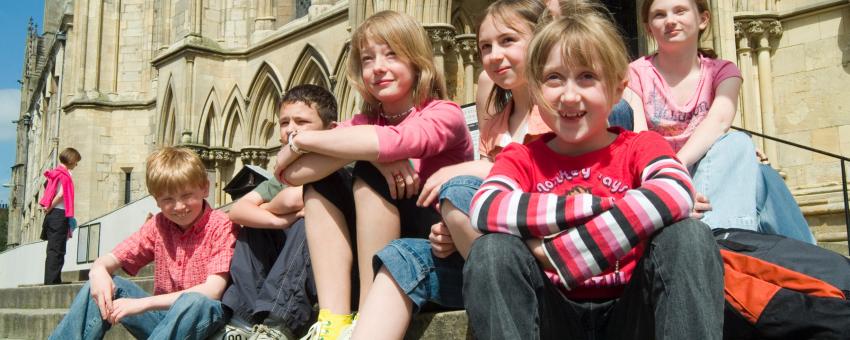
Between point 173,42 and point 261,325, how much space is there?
17376 millimetres

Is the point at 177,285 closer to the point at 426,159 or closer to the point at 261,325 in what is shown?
the point at 261,325

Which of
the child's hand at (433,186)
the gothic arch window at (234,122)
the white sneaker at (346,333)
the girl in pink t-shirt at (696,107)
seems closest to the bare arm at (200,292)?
the white sneaker at (346,333)

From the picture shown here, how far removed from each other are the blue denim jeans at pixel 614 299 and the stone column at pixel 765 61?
24.2ft

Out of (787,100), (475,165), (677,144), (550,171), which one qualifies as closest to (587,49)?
(550,171)

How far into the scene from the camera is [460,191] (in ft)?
7.51

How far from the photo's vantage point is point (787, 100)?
8.65m

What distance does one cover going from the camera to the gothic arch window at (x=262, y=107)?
17625 millimetres

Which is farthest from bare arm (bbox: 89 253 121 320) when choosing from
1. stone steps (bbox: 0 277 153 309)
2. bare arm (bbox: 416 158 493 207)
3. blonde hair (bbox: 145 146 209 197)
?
stone steps (bbox: 0 277 153 309)

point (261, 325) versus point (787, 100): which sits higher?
point (787, 100)

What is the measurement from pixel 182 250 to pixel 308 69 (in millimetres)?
13264

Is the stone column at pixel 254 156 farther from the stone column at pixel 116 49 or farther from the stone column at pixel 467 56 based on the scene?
the stone column at pixel 467 56

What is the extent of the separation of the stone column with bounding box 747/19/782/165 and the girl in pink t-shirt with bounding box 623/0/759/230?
5763 millimetres

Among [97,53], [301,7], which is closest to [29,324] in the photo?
[301,7]

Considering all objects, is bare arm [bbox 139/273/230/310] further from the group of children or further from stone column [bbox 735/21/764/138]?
stone column [bbox 735/21/764/138]
